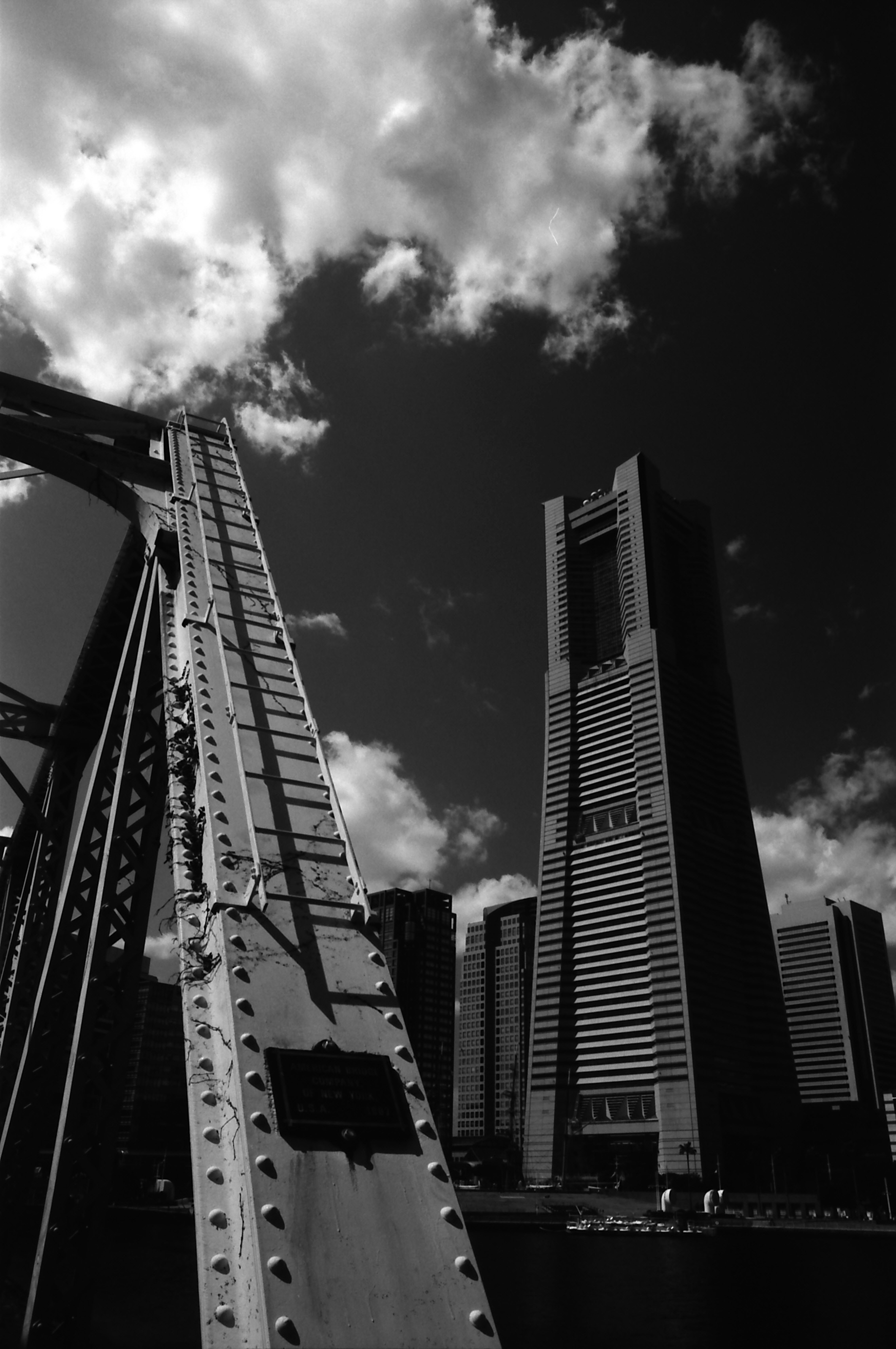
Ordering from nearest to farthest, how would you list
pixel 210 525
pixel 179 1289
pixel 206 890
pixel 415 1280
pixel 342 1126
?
pixel 415 1280, pixel 342 1126, pixel 206 890, pixel 210 525, pixel 179 1289

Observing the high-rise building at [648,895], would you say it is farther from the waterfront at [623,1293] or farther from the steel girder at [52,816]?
the steel girder at [52,816]

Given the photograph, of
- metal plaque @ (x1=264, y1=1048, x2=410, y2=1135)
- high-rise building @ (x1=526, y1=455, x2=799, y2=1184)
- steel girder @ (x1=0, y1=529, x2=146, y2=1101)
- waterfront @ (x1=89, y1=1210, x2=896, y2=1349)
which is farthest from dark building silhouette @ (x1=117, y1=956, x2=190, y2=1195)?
metal plaque @ (x1=264, y1=1048, x2=410, y2=1135)

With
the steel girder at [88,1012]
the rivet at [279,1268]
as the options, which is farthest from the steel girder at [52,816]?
the rivet at [279,1268]

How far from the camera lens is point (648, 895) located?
14325 cm

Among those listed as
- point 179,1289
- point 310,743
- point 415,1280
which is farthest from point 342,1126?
point 179,1289

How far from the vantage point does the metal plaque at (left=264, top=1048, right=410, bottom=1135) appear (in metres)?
5.18

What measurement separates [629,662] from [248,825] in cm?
16302

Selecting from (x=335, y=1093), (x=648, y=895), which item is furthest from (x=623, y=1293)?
(x=648, y=895)

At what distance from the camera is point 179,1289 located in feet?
111

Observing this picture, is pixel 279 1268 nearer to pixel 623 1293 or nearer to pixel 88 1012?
pixel 88 1012

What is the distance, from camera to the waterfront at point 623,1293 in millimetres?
29188

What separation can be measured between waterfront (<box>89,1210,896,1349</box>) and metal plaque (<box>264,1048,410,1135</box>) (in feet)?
17.9

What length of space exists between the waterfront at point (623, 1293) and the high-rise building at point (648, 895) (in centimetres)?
4732

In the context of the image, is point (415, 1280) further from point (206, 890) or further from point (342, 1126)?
point (206, 890)
